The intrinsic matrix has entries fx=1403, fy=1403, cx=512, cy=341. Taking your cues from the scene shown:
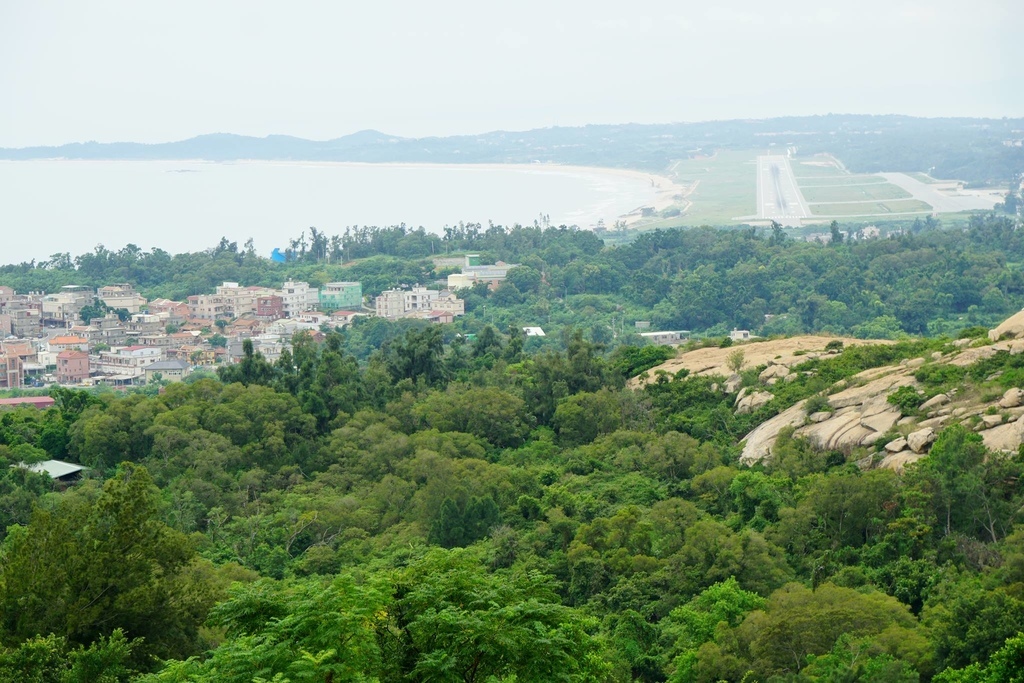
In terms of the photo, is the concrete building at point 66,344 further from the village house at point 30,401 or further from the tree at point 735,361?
the tree at point 735,361

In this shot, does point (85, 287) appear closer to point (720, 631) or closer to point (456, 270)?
point (456, 270)

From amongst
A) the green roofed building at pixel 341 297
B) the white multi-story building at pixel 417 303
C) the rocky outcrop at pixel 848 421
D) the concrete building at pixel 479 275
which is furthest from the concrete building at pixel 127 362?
the rocky outcrop at pixel 848 421

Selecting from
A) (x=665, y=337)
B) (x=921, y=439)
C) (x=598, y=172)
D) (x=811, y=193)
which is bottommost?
(x=598, y=172)

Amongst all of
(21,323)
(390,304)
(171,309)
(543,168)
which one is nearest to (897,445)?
(390,304)

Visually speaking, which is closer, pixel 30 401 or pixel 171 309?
pixel 30 401

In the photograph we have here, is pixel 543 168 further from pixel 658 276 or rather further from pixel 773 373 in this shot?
pixel 773 373

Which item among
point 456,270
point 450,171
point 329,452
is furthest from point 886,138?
point 329,452
